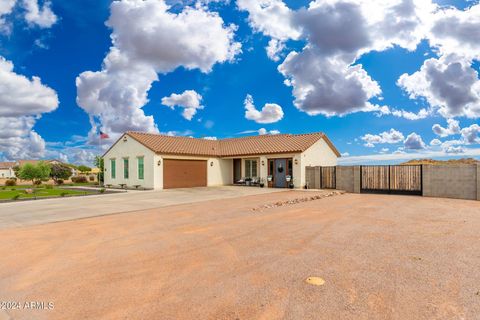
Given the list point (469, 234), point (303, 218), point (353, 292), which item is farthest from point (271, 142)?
point (353, 292)

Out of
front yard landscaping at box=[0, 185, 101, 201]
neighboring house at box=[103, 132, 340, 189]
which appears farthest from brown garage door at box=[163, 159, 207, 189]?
front yard landscaping at box=[0, 185, 101, 201]

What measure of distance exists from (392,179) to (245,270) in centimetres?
1728

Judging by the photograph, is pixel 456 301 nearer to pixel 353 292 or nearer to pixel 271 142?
pixel 353 292

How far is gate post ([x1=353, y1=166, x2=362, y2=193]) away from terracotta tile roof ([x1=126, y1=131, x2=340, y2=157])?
393 cm

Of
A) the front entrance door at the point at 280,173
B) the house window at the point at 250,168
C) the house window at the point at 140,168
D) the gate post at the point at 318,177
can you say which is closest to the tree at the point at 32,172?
the house window at the point at 140,168

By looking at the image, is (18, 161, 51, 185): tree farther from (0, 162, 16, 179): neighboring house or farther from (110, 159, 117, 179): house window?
(0, 162, 16, 179): neighboring house

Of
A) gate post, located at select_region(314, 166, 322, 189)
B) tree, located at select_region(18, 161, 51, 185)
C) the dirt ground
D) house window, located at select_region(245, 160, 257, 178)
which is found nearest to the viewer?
the dirt ground

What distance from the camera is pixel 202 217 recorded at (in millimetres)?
10062

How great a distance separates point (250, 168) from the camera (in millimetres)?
26906

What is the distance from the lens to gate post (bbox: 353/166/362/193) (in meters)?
19.8

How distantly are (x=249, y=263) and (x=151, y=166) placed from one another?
19084mm

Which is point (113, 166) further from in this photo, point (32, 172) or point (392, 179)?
point (392, 179)

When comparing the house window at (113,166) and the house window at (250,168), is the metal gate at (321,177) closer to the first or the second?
the house window at (250,168)

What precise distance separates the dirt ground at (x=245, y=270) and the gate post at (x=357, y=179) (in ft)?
36.2
